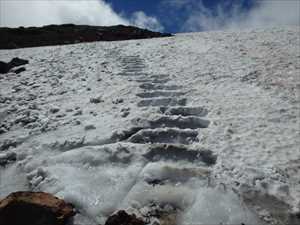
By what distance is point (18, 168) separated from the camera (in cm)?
452

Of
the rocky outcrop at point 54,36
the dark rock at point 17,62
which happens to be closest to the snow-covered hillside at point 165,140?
the dark rock at point 17,62

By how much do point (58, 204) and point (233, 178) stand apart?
7.34 feet

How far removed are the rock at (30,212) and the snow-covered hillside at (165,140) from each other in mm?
317

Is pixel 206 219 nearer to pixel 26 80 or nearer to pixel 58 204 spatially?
pixel 58 204

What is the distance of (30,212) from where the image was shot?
3.11 m

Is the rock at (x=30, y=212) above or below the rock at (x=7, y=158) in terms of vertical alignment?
above

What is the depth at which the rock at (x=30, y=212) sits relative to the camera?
3.08m

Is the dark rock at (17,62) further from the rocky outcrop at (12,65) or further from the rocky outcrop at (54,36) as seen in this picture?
the rocky outcrop at (54,36)

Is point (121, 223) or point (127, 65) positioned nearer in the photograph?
point (121, 223)

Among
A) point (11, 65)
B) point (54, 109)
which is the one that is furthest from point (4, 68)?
point (54, 109)

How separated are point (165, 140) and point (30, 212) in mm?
2554

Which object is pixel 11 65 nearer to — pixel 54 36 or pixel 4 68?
pixel 4 68

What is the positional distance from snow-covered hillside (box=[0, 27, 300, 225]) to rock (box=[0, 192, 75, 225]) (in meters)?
0.32

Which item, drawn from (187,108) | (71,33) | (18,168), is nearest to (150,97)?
(187,108)
